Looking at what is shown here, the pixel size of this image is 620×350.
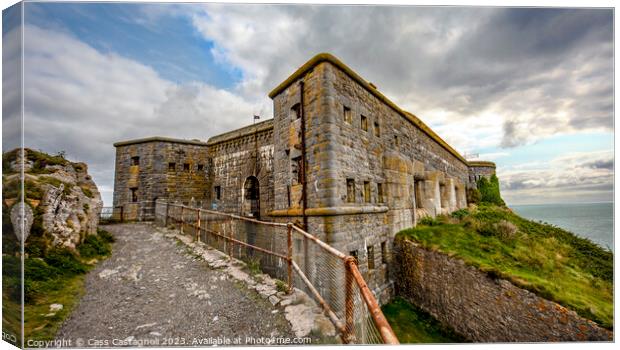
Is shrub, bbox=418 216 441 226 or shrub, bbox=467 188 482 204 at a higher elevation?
shrub, bbox=467 188 482 204

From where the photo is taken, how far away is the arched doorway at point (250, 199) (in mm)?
12398

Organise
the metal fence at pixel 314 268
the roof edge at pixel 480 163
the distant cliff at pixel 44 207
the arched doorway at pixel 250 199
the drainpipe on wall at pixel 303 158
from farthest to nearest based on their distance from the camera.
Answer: the roof edge at pixel 480 163 < the arched doorway at pixel 250 199 < the drainpipe on wall at pixel 303 158 < the distant cliff at pixel 44 207 < the metal fence at pixel 314 268

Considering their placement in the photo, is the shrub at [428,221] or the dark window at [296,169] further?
the shrub at [428,221]

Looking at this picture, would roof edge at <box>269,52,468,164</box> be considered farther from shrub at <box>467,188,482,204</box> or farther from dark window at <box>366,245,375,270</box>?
shrub at <box>467,188,482,204</box>

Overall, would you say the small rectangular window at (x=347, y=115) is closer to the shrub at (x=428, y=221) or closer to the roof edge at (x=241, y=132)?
the roof edge at (x=241, y=132)

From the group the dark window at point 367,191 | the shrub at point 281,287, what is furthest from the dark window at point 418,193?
the shrub at point 281,287

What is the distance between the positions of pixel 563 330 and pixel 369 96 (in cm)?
754

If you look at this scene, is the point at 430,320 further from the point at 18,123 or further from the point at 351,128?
the point at 18,123

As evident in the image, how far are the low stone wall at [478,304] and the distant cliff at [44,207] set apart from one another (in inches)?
368

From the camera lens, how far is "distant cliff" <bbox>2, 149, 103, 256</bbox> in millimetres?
3615

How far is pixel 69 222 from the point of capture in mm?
5855

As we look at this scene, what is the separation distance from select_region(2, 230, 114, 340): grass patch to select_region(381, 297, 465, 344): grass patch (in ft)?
23.0

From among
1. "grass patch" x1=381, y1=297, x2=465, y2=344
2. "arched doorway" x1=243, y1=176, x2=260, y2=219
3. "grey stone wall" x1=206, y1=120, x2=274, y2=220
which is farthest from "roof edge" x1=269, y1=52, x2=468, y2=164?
"grass patch" x1=381, y1=297, x2=465, y2=344

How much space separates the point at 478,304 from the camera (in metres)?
6.34
